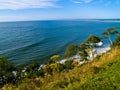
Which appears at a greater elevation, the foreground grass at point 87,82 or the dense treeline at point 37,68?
the foreground grass at point 87,82

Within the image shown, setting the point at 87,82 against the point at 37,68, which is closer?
the point at 87,82

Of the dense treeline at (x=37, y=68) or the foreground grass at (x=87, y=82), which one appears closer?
the foreground grass at (x=87, y=82)

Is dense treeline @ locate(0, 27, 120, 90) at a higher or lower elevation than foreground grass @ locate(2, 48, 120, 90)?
lower

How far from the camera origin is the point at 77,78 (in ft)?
25.7

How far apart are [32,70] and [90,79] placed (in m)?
19.9

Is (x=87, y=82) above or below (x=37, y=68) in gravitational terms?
above

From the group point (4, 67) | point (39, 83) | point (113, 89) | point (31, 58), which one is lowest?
point (31, 58)

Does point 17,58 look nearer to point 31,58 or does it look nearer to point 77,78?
point 31,58

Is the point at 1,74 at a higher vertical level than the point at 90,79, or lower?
lower

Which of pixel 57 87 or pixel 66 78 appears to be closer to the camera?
pixel 57 87

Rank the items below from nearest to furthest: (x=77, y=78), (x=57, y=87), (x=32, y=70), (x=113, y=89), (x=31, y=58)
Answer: (x=113, y=89), (x=57, y=87), (x=77, y=78), (x=32, y=70), (x=31, y=58)

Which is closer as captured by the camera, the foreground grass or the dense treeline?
the foreground grass

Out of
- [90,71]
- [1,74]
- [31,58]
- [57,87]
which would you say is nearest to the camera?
[57,87]

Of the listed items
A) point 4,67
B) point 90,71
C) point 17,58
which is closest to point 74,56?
point 17,58
